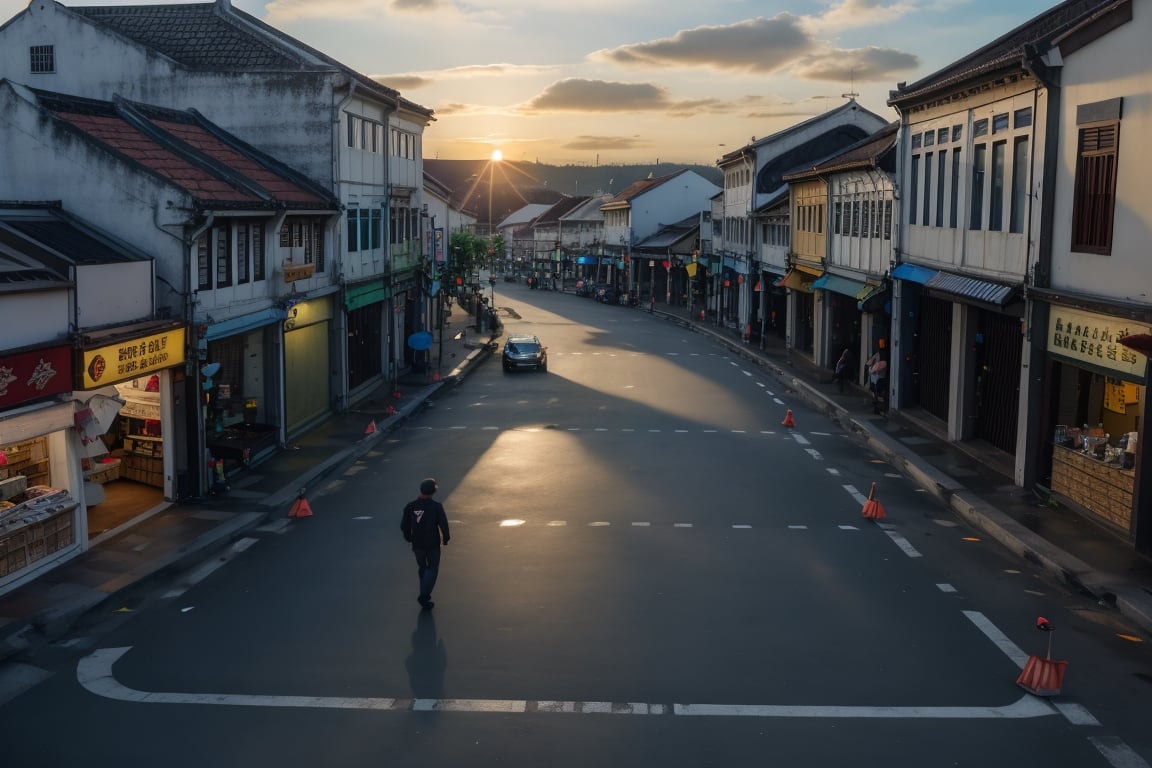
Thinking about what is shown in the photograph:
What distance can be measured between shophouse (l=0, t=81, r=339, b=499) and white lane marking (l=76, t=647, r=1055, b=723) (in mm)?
6960

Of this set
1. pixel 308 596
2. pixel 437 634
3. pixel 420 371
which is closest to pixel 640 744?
pixel 437 634

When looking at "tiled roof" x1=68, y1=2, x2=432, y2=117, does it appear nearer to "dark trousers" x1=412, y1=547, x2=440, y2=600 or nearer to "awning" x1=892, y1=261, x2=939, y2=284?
"awning" x1=892, y1=261, x2=939, y2=284

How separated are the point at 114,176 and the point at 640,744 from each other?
1452 centimetres

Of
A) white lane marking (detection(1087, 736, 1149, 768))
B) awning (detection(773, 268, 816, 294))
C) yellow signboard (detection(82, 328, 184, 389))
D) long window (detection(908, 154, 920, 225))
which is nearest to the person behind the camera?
white lane marking (detection(1087, 736, 1149, 768))

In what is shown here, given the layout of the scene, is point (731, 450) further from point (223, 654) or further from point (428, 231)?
point (428, 231)

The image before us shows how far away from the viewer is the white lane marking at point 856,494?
20.0 metres

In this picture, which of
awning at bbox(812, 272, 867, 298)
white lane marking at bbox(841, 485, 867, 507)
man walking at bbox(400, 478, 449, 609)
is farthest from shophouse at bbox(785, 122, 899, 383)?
Answer: man walking at bbox(400, 478, 449, 609)

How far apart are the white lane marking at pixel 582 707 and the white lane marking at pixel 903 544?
18.3 ft

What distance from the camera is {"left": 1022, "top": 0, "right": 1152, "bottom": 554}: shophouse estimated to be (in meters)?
16.4

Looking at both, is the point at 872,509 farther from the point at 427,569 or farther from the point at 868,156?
the point at 868,156

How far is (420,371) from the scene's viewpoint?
40.2m

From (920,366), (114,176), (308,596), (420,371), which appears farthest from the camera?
(420,371)

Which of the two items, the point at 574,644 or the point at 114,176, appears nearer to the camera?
the point at 574,644

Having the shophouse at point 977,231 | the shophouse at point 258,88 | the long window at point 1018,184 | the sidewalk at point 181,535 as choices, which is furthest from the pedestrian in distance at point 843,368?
the shophouse at point 258,88
